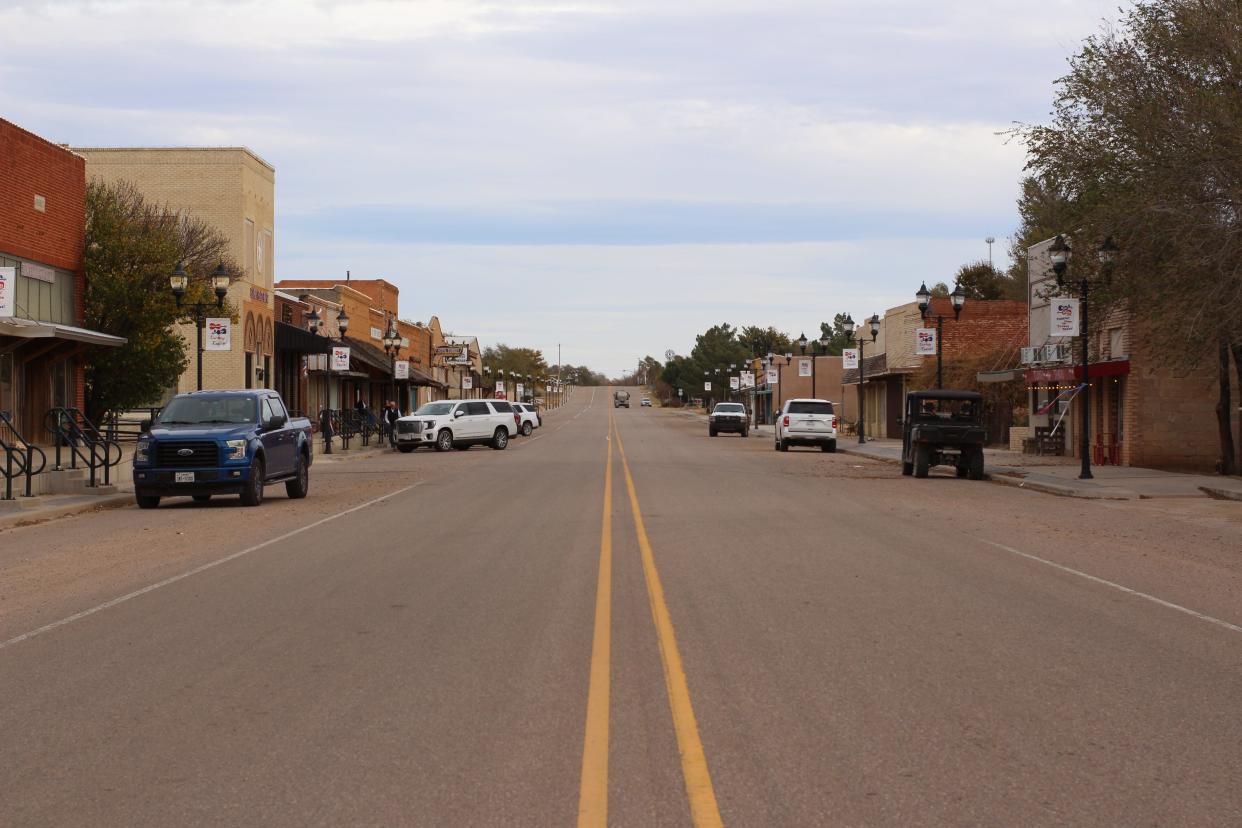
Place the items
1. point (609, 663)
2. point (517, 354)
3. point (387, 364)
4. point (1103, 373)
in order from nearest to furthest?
point (609, 663) < point (1103, 373) < point (387, 364) < point (517, 354)

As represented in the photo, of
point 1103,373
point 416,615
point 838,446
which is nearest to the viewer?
point 416,615

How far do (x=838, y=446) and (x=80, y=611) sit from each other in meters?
40.8

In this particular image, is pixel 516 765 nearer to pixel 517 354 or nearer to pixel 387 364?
pixel 387 364

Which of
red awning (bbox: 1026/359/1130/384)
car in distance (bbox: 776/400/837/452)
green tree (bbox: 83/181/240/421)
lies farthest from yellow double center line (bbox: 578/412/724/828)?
car in distance (bbox: 776/400/837/452)

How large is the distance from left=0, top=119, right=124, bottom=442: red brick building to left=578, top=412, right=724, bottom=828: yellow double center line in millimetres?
22958

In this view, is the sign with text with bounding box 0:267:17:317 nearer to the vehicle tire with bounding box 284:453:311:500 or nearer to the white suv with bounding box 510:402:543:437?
the vehicle tire with bounding box 284:453:311:500

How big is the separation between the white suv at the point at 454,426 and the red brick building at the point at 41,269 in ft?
40.6

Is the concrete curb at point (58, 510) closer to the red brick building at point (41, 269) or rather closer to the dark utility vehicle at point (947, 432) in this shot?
the red brick building at point (41, 269)

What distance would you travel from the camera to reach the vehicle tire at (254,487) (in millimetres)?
20219

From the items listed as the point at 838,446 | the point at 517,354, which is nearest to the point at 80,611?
the point at 838,446

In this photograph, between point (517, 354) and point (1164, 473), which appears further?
point (517, 354)

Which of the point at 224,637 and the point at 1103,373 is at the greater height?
the point at 1103,373

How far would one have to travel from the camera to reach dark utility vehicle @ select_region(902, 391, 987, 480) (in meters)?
28.8

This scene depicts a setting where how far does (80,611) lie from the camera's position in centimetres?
1006
